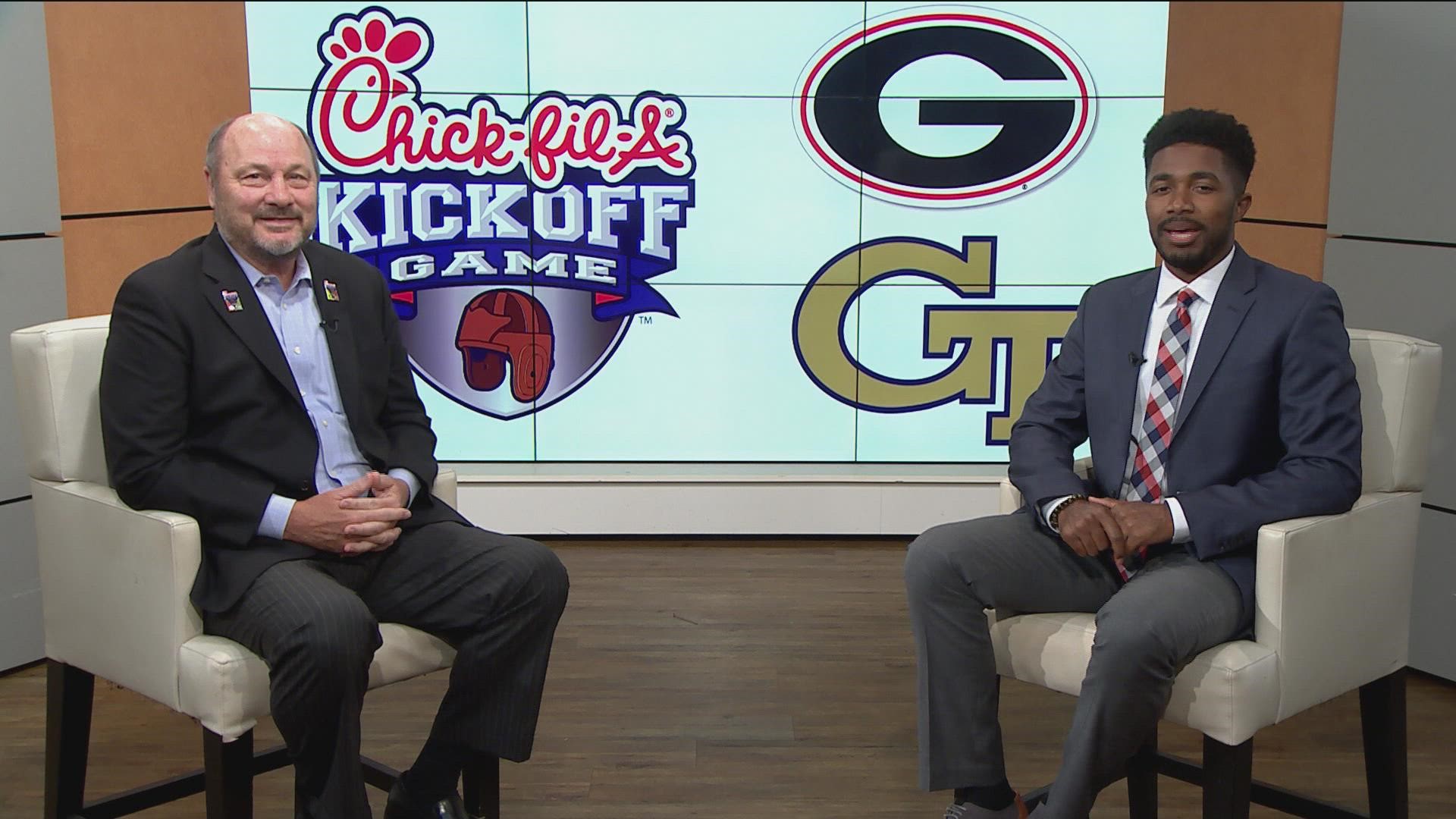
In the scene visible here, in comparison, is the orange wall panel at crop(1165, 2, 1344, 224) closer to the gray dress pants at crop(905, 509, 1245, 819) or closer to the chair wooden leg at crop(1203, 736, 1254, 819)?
the gray dress pants at crop(905, 509, 1245, 819)

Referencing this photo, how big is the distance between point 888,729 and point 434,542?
51.3 inches

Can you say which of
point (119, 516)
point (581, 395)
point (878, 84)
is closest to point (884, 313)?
point (878, 84)

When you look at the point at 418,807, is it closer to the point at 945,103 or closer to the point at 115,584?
the point at 115,584

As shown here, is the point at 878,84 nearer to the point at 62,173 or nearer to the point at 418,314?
the point at 418,314

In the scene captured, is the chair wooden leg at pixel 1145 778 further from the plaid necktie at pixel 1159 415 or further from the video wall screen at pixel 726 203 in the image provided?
the video wall screen at pixel 726 203

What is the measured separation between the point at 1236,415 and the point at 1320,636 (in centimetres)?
43

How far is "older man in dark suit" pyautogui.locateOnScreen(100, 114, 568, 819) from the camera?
2426mm

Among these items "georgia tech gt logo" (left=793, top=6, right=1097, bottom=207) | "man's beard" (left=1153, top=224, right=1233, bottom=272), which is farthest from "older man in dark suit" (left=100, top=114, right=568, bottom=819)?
"georgia tech gt logo" (left=793, top=6, right=1097, bottom=207)

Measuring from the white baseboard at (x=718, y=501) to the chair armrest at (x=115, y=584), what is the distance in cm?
235

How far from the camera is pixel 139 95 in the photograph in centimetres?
405

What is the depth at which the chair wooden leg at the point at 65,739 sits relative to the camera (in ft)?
8.91

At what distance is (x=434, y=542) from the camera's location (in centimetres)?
274

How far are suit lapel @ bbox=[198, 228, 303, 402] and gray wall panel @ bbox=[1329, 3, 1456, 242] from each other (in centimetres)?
287

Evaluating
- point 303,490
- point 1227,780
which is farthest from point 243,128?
point 1227,780
